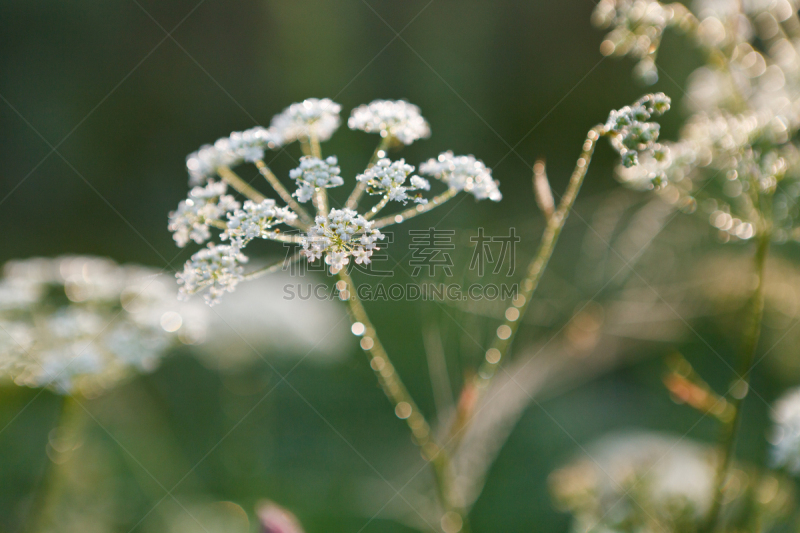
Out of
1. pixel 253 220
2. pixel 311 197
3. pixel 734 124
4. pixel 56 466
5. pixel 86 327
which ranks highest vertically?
pixel 734 124

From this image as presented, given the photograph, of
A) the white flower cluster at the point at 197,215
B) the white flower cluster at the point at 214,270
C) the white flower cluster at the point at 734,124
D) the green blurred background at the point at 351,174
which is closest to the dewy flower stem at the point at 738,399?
the white flower cluster at the point at 734,124

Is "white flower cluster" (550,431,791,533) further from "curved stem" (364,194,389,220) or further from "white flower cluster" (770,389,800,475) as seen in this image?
"curved stem" (364,194,389,220)

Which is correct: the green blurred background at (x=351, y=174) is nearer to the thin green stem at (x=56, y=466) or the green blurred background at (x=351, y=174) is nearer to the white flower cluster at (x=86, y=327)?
the thin green stem at (x=56, y=466)

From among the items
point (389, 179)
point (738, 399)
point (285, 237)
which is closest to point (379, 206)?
point (389, 179)

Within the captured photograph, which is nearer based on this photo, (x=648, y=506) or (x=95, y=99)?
(x=648, y=506)

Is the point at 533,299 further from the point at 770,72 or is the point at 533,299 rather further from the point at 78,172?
the point at 78,172

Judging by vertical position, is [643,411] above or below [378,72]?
below

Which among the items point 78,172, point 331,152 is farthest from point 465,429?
point 78,172

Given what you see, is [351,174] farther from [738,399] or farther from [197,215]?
[738,399]
